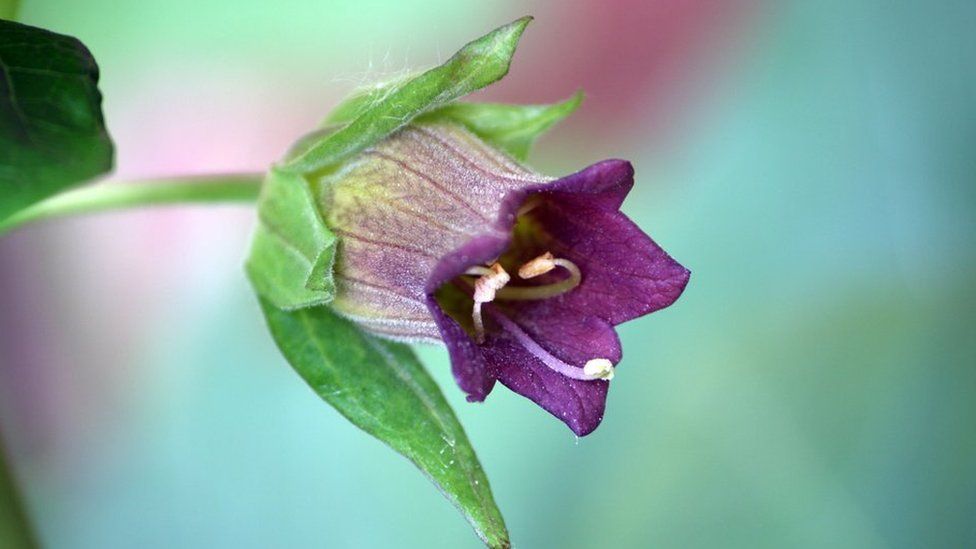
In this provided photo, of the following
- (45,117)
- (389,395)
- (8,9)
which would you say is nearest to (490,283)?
(389,395)

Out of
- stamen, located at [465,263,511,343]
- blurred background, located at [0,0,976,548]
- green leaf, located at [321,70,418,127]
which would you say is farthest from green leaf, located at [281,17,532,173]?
blurred background, located at [0,0,976,548]

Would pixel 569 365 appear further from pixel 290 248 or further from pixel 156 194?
pixel 156 194

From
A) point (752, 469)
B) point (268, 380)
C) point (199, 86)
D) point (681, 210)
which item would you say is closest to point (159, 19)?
point (199, 86)

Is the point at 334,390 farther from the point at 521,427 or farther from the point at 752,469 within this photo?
the point at 752,469

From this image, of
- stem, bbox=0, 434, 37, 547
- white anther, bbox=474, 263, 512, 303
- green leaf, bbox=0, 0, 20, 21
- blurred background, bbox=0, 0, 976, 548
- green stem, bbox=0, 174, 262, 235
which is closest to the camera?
white anther, bbox=474, 263, 512, 303

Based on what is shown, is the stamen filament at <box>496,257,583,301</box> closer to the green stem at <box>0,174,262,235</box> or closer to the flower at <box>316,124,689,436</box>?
the flower at <box>316,124,689,436</box>

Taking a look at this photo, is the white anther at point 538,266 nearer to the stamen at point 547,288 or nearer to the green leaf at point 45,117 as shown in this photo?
the stamen at point 547,288
